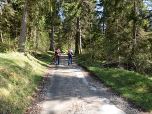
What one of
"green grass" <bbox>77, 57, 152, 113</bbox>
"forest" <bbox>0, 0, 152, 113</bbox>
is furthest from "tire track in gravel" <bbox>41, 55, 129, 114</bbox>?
"forest" <bbox>0, 0, 152, 113</bbox>

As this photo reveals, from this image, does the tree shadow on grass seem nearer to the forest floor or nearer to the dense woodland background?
the forest floor

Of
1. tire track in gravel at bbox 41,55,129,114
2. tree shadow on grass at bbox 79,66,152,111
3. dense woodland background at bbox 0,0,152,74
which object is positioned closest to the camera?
tire track in gravel at bbox 41,55,129,114

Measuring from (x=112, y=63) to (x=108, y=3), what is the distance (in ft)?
29.1

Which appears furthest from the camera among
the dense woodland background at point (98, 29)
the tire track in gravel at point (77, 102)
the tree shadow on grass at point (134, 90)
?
the dense woodland background at point (98, 29)

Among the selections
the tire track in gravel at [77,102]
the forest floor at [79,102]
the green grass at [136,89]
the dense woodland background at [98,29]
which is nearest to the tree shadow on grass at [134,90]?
the green grass at [136,89]

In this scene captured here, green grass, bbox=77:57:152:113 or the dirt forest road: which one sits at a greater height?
green grass, bbox=77:57:152:113

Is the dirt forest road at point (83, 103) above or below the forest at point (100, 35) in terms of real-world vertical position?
below

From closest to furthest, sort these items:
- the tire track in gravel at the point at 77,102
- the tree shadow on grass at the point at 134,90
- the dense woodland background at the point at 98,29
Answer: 1. the tire track in gravel at the point at 77,102
2. the tree shadow on grass at the point at 134,90
3. the dense woodland background at the point at 98,29

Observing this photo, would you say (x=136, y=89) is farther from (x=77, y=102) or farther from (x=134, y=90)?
(x=77, y=102)

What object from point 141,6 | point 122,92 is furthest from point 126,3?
point 122,92

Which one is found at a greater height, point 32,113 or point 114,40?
point 114,40

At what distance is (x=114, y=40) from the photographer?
43.5 ft

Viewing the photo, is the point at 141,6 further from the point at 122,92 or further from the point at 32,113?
the point at 32,113

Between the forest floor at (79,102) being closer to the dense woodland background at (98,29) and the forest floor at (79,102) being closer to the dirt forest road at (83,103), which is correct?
the dirt forest road at (83,103)
